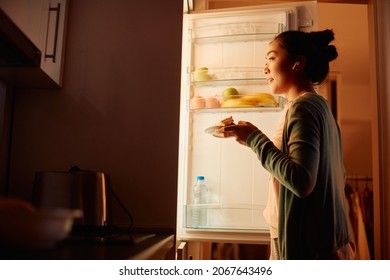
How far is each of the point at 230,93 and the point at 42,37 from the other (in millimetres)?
619

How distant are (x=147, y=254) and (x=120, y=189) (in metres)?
0.34

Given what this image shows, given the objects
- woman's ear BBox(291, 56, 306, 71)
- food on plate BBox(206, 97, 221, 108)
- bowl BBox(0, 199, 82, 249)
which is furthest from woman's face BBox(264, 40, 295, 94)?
bowl BBox(0, 199, 82, 249)

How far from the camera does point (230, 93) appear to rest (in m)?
1.25

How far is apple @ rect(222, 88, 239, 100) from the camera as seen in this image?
1.24 meters

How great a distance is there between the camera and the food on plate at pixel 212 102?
4.08 ft

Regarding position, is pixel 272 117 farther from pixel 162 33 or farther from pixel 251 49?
pixel 162 33

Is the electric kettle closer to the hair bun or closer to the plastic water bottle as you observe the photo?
the plastic water bottle

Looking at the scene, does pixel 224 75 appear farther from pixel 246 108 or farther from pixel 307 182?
pixel 307 182

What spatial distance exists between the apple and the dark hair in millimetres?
253

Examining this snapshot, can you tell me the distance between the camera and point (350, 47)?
4.83 ft

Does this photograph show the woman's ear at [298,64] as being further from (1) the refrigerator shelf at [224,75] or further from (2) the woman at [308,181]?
(1) the refrigerator shelf at [224,75]

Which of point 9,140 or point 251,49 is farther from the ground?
point 251,49

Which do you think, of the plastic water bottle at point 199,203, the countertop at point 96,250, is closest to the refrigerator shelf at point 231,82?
the plastic water bottle at point 199,203
